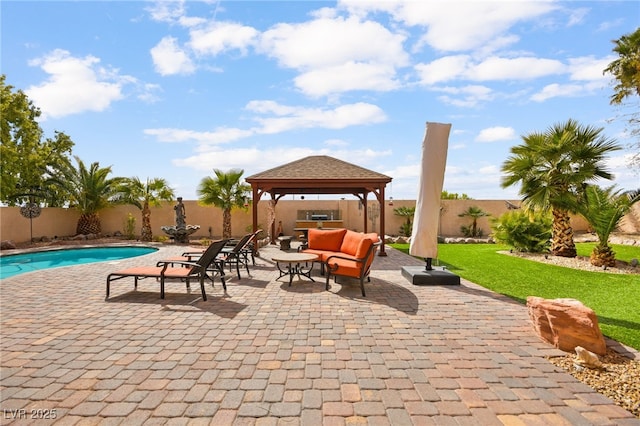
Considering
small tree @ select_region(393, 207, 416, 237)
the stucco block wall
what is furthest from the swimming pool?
small tree @ select_region(393, 207, 416, 237)

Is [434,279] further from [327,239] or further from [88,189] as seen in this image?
[88,189]

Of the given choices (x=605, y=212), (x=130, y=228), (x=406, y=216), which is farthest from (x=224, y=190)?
(x=605, y=212)

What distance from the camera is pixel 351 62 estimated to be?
845 centimetres

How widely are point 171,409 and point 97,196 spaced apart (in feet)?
66.4

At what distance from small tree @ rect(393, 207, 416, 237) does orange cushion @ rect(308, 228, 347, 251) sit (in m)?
11.7

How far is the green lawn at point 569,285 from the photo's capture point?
4.57 metres

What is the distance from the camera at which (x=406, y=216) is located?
19.6 m

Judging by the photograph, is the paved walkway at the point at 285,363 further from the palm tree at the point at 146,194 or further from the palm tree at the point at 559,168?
the palm tree at the point at 146,194

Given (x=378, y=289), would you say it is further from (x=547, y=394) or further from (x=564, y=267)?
(x=564, y=267)

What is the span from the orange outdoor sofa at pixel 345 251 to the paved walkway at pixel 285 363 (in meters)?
0.65

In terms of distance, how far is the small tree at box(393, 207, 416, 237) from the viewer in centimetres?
1917

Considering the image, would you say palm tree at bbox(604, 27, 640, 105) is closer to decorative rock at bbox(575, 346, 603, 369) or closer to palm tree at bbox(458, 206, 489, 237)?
decorative rock at bbox(575, 346, 603, 369)

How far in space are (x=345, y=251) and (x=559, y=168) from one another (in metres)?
8.11

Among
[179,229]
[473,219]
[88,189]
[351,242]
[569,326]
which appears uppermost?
[88,189]
